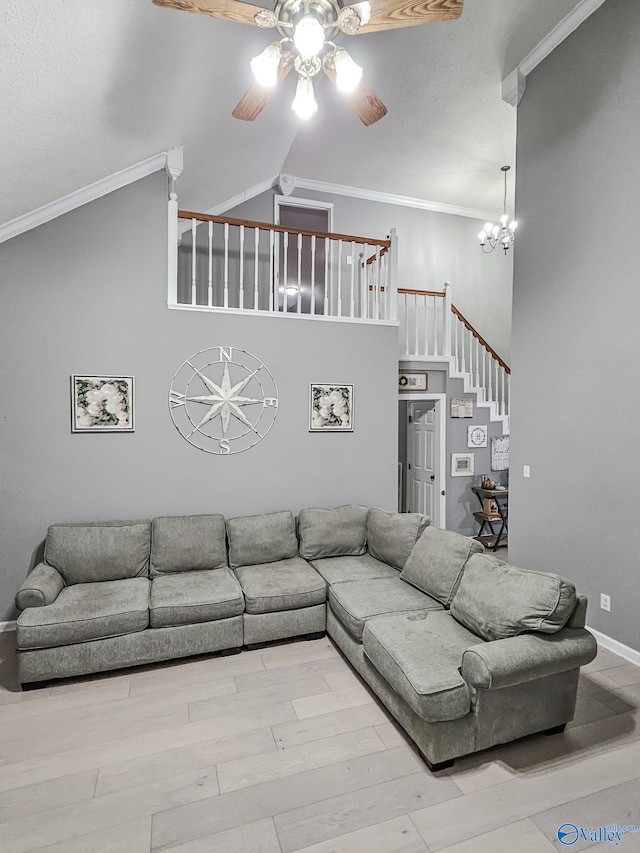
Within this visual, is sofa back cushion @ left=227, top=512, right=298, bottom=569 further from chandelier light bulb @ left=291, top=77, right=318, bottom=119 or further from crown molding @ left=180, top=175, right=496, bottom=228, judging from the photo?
crown molding @ left=180, top=175, right=496, bottom=228

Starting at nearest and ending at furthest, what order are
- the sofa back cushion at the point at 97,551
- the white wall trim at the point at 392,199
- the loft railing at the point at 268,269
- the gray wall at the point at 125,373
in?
the sofa back cushion at the point at 97,551 < the gray wall at the point at 125,373 < the loft railing at the point at 268,269 < the white wall trim at the point at 392,199

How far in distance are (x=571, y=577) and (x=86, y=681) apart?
349 centimetres

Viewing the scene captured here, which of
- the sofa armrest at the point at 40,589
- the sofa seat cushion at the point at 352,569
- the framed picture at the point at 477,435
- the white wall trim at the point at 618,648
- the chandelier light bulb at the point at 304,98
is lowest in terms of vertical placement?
the white wall trim at the point at 618,648

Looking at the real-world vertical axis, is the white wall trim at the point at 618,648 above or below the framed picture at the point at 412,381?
below

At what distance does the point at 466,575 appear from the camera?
8.84ft

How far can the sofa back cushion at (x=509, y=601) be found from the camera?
217cm

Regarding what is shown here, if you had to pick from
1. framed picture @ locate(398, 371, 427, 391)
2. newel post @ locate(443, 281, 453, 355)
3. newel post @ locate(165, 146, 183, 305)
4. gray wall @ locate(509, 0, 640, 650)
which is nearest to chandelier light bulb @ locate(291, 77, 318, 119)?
newel post @ locate(165, 146, 183, 305)

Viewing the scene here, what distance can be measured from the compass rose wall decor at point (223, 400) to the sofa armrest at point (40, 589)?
55.3 inches

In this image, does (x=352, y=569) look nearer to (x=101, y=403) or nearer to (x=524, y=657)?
(x=524, y=657)

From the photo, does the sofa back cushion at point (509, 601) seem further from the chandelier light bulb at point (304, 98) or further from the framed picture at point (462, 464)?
the framed picture at point (462, 464)

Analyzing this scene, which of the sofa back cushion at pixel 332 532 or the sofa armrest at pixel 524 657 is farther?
the sofa back cushion at pixel 332 532

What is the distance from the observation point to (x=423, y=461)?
627cm

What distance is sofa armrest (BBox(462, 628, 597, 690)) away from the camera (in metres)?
1.99

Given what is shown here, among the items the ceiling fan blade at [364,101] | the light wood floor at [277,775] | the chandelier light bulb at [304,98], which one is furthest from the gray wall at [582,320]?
the chandelier light bulb at [304,98]
